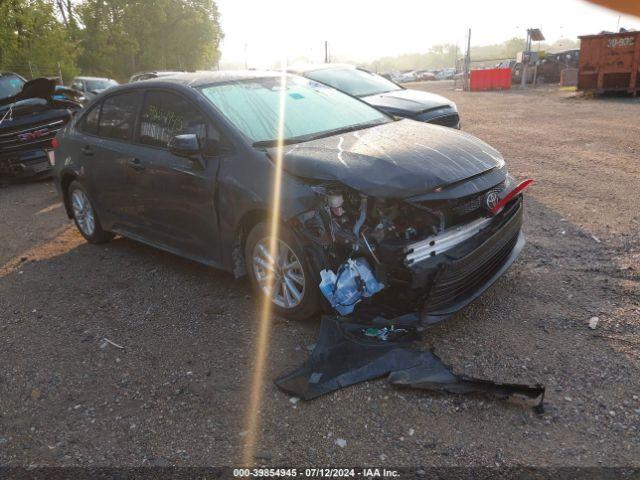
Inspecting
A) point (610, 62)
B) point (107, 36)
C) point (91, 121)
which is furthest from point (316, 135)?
point (107, 36)

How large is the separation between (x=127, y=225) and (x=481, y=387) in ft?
11.9

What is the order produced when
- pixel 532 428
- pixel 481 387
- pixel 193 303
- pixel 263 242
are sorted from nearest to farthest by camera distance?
pixel 532 428, pixel 481 387, pixel 263 242, pixel 193 303

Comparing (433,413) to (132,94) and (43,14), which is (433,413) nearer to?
(132,94)

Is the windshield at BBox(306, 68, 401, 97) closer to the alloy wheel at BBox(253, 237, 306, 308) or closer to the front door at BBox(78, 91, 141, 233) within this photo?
the front door at BBox(78, 91, 141, 233)

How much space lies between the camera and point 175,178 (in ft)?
14.4

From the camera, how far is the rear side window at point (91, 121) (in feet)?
18.0

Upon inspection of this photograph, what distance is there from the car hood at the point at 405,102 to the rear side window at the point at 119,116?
3.47 meters

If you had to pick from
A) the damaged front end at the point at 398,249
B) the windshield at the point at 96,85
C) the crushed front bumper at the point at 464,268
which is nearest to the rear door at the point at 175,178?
the damaged front end at the point at 398,249

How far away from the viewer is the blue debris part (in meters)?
3.31

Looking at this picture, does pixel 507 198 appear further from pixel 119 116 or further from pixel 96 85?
pixel 96 85

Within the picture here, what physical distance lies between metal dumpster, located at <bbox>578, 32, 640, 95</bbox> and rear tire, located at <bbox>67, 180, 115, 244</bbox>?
59.6 ft

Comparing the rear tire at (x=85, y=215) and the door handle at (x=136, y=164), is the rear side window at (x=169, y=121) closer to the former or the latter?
the door handle at (x=136, y=164)

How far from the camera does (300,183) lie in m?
3.56

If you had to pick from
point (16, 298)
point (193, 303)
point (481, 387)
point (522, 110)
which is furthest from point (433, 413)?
point (522, 110)
